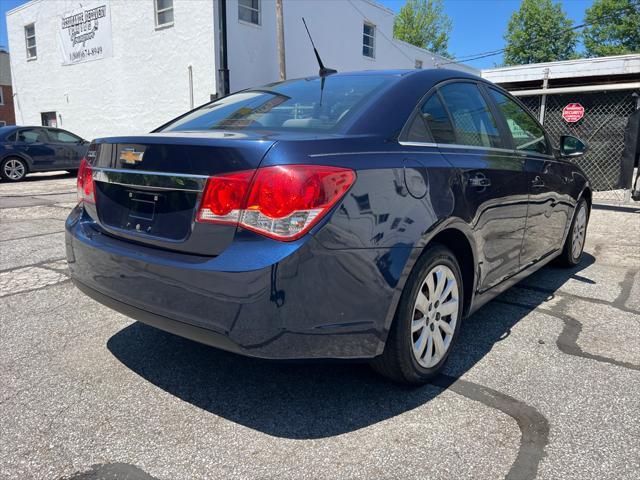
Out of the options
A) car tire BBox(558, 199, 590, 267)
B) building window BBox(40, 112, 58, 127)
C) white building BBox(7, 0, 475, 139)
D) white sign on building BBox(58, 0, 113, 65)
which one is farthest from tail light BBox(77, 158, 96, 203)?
building window BBox(40, 112, 58, 127)

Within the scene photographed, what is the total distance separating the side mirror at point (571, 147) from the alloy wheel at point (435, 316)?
94.3 inches

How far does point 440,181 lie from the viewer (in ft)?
8.41

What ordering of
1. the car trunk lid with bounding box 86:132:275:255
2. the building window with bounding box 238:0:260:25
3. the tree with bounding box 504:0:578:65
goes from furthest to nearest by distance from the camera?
the tree with bounding box 504:0:578:65, the building window with bounding box 238:0:260:25, the car trunk lid with bounding box 86:132:275:255

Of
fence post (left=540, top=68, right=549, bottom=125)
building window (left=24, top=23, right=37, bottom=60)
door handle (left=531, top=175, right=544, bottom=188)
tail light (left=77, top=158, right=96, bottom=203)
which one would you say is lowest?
door handle (left=531, top=175, right=544, bottom=188)

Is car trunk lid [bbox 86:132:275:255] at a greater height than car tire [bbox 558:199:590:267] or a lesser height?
greater

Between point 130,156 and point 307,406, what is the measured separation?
1.47 metres

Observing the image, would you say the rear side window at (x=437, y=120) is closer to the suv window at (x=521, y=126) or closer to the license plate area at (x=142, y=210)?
the suv window at (x=521, y=126)

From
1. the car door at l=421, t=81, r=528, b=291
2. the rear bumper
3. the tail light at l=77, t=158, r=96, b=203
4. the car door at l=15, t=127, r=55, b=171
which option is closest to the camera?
the rear bumper

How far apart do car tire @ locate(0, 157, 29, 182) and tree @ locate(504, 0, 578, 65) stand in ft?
174

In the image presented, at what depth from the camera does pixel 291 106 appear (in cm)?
281

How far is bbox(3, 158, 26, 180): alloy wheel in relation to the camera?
12.8m

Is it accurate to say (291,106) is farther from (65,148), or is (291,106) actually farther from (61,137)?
(61,137)

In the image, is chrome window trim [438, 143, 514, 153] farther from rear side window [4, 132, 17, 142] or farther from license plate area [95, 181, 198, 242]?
rear side window [4, 132, 17, 142]

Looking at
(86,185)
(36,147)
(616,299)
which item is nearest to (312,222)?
(86,185)
